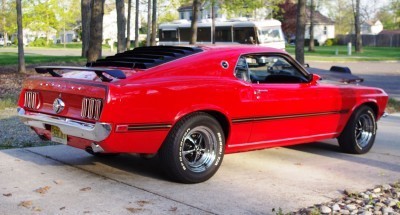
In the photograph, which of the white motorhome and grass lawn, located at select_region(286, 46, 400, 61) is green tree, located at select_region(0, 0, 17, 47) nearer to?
the white motorhome

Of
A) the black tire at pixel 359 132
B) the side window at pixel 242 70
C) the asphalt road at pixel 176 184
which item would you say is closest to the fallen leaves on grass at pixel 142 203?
the asphalt road at pixel 176 184

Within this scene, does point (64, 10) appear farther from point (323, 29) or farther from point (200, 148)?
point (200, 148)

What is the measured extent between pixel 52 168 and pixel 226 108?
6.98 feet

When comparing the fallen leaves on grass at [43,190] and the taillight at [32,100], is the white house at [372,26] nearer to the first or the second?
the taillight at [32,100]

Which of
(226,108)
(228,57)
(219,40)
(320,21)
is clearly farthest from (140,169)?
(320,21)

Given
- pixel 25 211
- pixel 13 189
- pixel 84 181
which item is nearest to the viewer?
pixel 25 211

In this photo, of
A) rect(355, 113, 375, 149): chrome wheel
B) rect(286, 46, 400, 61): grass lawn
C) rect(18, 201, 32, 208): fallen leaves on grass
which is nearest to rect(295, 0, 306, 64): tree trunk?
rect(355, 113, 375, 149): chrome wheel

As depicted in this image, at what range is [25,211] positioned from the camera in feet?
14.6

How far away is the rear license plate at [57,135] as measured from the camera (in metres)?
5.38

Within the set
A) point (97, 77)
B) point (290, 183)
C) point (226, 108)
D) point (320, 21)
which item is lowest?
point (290, 183)

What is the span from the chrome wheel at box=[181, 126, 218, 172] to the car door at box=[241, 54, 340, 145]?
2.00 ft

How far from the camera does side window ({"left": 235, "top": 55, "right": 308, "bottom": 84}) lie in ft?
21.6

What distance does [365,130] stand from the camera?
7.50 metres

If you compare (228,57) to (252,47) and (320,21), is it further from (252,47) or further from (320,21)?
(320,21)
